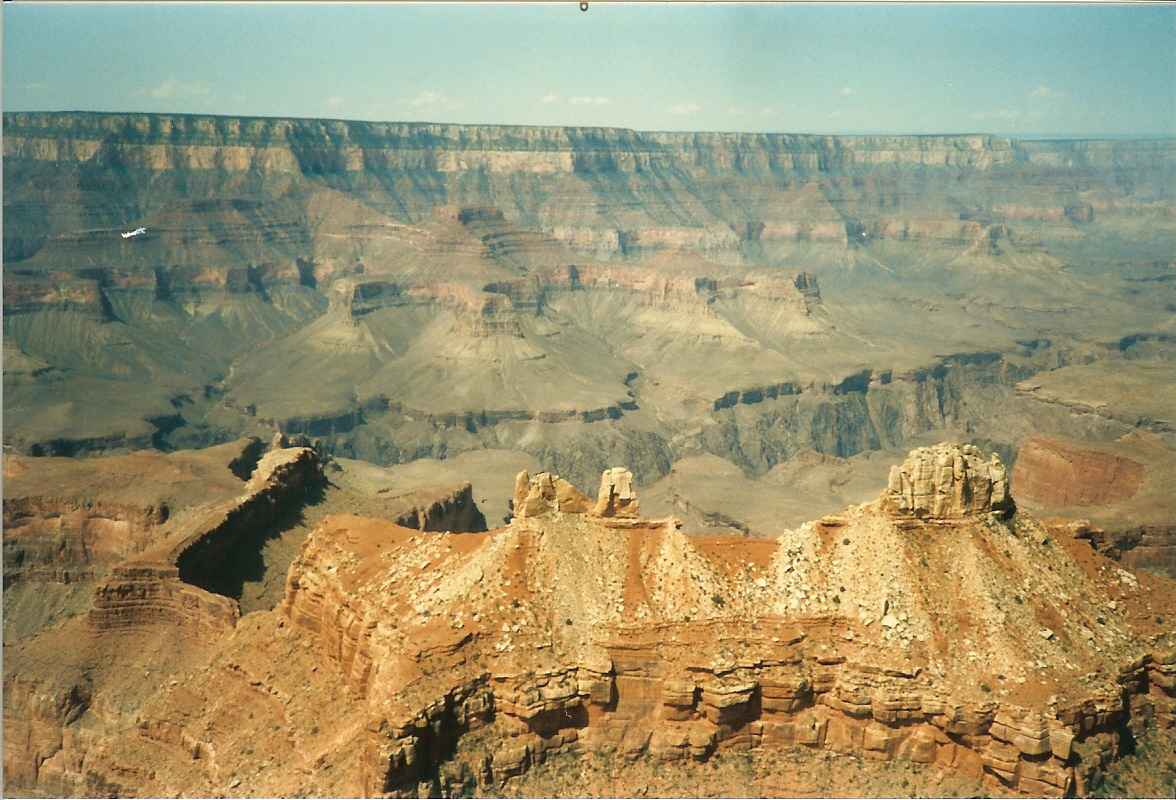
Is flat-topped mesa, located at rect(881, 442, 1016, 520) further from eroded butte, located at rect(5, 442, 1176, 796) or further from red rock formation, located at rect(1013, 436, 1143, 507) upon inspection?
red rock formation, located at rect(1013, 436, 1143, 507)

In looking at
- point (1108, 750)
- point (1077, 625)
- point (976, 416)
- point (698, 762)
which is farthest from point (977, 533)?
point (976, 416)

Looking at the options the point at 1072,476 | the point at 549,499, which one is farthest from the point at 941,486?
the point at 1072,476

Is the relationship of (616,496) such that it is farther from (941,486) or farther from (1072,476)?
(1072,476)

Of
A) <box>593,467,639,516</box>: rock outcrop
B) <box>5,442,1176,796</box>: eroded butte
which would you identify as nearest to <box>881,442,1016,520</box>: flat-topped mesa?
<box>5,442,1176,796</box>: eroded butte

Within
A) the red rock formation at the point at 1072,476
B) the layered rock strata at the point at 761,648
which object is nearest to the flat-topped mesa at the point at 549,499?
the layered rock strata at the point at 761,648

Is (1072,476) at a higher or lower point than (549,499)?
lower
